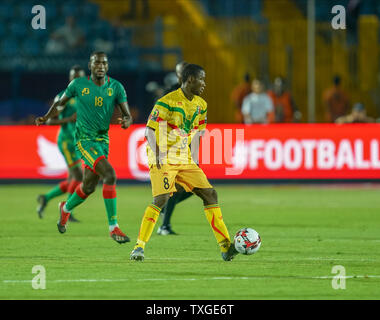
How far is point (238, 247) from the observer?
10609mm

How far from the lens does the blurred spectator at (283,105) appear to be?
24078 millimetres

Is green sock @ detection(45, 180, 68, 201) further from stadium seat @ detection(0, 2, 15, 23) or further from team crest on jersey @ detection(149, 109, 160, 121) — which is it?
stadium seat @ detection(0, 2, 15, 23)

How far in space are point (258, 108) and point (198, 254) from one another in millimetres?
12279

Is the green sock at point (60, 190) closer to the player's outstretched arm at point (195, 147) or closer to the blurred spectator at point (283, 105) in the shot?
the player's outstretched arm at point (195, 147)

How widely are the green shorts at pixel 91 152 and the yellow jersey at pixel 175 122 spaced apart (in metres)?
1.97

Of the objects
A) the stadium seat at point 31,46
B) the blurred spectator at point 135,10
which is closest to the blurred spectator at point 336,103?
the blurred spectator at point 135,10

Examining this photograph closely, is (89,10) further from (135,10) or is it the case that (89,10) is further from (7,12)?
(7,12)

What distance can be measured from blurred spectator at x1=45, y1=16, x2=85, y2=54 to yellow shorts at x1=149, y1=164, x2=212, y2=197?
16377 millimetres

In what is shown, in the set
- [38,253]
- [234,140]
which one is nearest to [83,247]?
[38,253]

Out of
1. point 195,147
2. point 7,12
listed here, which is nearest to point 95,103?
point 195,147

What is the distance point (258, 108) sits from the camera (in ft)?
76.9

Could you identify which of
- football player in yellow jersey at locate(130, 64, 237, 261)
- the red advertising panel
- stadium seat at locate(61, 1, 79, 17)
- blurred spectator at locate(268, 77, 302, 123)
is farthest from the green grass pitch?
stadium seat at locate(61, 1, 79, 17)
